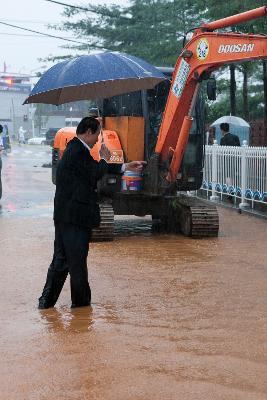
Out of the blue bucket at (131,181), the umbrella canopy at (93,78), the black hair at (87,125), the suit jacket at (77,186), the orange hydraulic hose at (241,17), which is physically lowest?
the blue bucket at (131,181)

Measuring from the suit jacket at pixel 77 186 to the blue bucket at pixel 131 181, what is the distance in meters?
5.14

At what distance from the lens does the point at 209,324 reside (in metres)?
6.79

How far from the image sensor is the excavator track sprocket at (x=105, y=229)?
11969mm

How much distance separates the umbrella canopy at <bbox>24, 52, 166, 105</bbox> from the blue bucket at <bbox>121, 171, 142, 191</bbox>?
1.50 meters

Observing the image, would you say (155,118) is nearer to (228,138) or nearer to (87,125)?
(87,125)

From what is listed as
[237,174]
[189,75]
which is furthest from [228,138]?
[189,75]

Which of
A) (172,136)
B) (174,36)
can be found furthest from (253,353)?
(174,36)

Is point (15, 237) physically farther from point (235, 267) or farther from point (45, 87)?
point (235, 267)

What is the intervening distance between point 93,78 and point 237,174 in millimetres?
7478

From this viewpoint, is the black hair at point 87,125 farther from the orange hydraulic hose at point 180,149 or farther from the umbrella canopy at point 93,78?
the orange hydraulic hose at point 180,149

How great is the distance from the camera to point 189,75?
39.2ft

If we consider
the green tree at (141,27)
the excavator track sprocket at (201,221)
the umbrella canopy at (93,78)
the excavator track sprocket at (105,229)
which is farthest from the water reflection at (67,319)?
the green tree at (141,27)

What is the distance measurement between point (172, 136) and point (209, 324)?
5818mm

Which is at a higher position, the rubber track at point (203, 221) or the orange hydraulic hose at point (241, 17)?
the orange hydraulic hose at point (241, 17)
